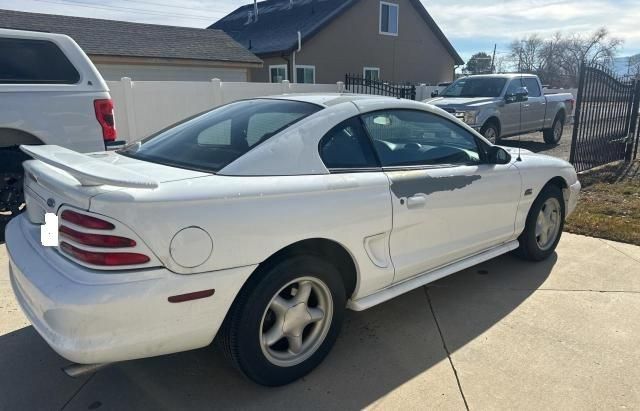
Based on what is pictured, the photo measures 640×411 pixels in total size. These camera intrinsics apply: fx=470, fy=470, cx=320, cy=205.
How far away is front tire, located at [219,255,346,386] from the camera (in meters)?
2.30

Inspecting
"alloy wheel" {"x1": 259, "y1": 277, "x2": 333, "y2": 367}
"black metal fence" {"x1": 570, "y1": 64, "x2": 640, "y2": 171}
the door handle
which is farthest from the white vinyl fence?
"alloy wheel" {"x1": 259, "y1": 277, "x2": 333, "y2": 367}

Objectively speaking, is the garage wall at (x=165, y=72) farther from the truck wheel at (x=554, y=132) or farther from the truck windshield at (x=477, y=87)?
the truck wheel at (x=554, y=132)

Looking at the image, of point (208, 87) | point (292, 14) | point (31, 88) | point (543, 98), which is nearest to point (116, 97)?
point (208, 87)

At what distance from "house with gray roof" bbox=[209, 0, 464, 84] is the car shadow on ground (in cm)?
1871

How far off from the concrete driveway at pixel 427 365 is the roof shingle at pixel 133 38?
13.2m

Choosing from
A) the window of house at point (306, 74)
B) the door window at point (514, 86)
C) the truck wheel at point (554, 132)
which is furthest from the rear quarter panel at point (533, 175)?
the window of house at point (306, 74)

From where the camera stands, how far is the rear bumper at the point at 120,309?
1.94 m

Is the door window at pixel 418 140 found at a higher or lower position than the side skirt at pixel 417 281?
higher

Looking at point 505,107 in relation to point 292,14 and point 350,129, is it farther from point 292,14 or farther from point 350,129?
point 292,14

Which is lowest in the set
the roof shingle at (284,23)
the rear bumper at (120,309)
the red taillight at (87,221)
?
the rear bumper at (120,309)

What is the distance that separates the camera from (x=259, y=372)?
2.43 m

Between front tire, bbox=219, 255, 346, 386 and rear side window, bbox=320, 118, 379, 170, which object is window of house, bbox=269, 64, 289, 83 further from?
front tire, bbox=219, 255, 346, 386

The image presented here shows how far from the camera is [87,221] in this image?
201cm

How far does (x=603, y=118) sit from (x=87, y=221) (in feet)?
29.9
